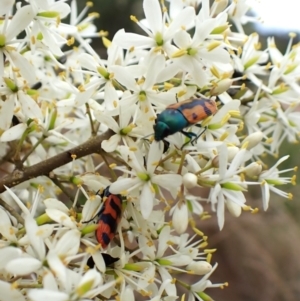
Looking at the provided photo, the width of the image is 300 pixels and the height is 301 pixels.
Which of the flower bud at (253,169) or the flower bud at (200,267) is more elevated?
the flower bud at (253,169)

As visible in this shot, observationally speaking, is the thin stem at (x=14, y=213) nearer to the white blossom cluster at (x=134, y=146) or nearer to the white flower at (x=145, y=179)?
the white blossom cluster at (x=134, y=146)

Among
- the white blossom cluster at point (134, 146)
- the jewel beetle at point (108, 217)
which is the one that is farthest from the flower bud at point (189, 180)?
the jewel beetle at point (108, 217)

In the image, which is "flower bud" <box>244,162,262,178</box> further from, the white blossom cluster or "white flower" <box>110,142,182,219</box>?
"white flower" <box>110,142,182,219</box>

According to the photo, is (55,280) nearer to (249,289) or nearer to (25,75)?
(25,75)

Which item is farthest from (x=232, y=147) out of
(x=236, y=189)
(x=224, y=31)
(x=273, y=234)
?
(x=273, y=234)

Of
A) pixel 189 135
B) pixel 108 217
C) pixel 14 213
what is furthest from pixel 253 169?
pixel 14 213
